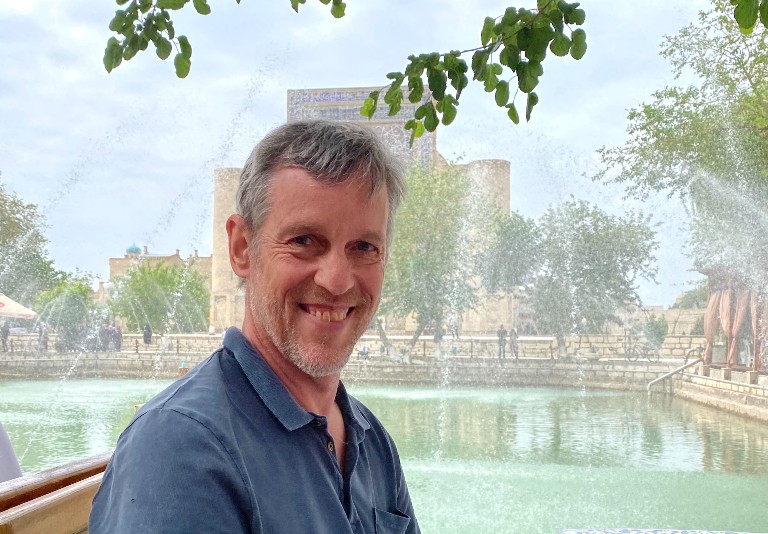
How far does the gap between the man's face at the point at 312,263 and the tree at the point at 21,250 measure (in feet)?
59.4

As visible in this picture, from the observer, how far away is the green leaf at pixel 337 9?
2.58m

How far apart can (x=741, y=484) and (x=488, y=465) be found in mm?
2049

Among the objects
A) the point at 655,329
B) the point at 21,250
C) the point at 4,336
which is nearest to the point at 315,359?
the point at 655,329

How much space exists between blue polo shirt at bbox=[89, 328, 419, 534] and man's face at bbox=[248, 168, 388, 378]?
0.06 meters

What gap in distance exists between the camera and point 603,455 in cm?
822

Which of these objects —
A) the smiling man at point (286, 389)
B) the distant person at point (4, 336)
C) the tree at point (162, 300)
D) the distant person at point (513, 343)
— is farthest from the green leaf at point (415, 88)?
the tree at point (162, 300)

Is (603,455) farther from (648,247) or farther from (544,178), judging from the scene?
(544,178)

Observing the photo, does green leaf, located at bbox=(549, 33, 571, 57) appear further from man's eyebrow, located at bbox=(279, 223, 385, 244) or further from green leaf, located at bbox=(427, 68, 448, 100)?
man's eyebrow, located at bbox=(279, 223, 385, 244)

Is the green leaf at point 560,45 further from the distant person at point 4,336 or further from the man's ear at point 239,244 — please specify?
the distant person at point 4,336

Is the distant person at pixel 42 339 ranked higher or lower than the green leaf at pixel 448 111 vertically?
lower

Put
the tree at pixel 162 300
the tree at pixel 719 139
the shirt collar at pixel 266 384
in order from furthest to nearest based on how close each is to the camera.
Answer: the tree at pixel 162 300 → the tree at pixel 719 139 → the shirt collar at pixel 266 384

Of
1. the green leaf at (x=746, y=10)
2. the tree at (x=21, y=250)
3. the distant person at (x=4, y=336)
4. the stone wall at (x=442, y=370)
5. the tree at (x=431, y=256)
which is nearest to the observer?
the green leaf at (x=746, y=10)

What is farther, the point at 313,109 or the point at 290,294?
the point at 313,109

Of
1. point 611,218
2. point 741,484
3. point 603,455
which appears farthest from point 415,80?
point 611,218
